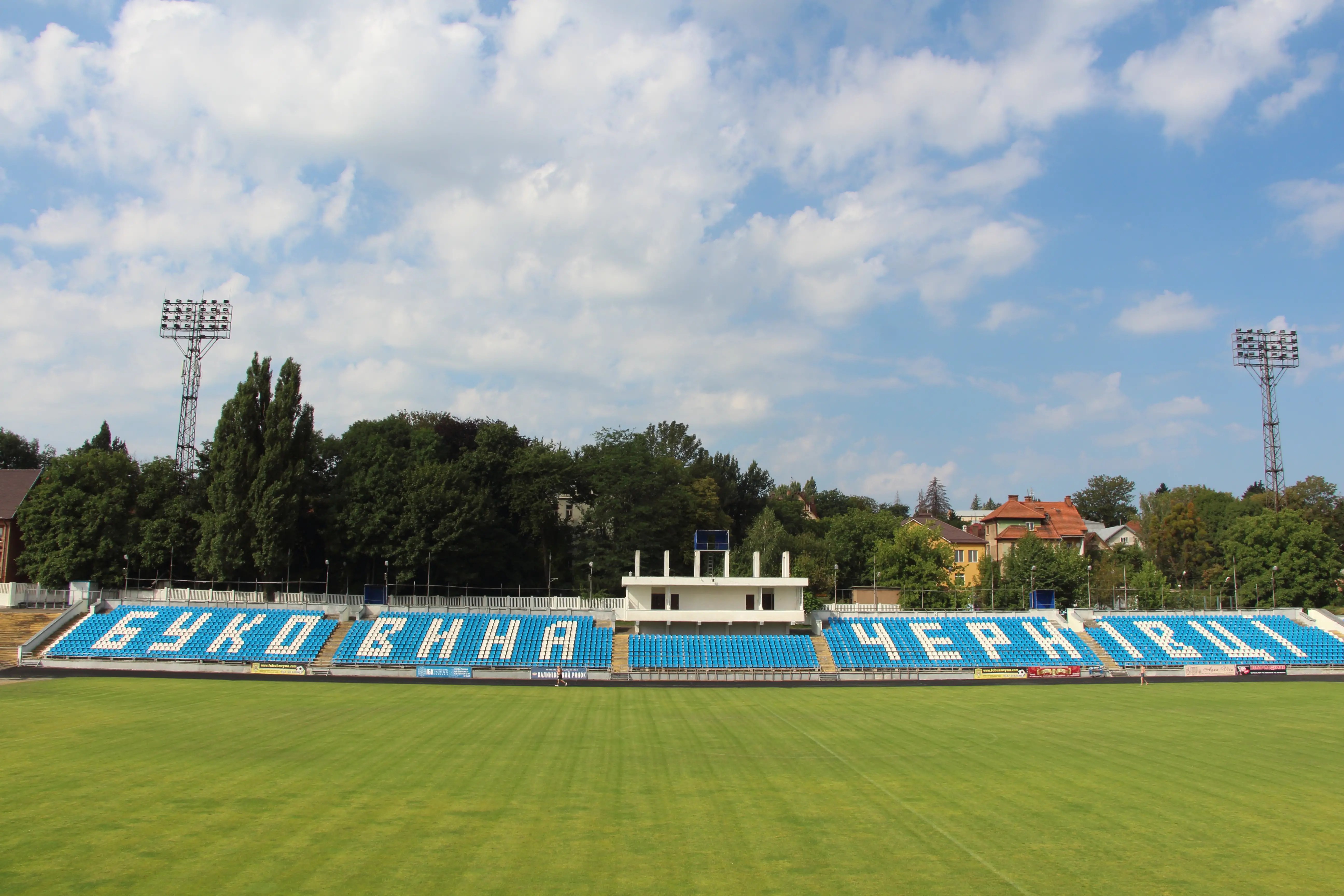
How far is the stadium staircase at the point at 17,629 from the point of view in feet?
158

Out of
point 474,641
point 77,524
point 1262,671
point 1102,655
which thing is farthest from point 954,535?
point 77,524

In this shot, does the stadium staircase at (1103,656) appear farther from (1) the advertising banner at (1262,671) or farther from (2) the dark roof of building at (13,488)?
(2) the dark roof of building at (13,488)

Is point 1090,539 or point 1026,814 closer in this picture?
point 1026,814

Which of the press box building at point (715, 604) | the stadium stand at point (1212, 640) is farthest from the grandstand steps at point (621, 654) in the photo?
the stadium stand at point (1212, 640)

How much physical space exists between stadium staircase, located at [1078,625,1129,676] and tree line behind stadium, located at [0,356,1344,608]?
13680mm

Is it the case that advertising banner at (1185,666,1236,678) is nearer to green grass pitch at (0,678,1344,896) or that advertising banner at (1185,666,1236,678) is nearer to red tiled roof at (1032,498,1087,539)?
green grass pitch at (0,678,1344,896)

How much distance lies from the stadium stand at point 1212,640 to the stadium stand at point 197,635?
52916mm

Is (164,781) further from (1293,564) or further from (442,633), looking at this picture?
(1293,564)

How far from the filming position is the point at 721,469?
106 metres

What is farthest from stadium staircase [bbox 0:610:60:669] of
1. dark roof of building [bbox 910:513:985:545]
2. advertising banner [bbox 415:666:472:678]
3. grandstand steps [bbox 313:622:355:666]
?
dark roof of building [bbox 910:513:985:545]

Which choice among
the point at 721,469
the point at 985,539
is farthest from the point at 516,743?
the point at 985,539

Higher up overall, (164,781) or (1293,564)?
(1293,564)

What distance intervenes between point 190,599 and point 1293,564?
88.8 m

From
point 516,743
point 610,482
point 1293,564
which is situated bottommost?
point 516,743
